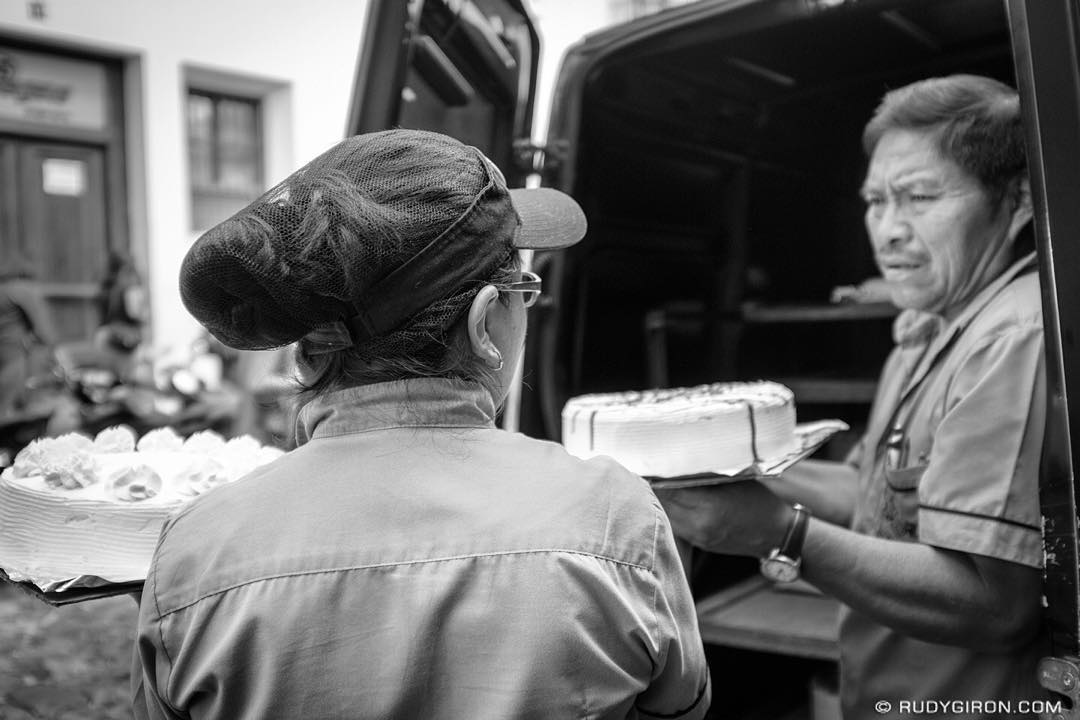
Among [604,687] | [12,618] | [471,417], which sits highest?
[471,417]

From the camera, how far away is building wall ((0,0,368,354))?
27.6 feet

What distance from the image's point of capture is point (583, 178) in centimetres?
267

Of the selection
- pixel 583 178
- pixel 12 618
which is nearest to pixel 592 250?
pixel 583 178

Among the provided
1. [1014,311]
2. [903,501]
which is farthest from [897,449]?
Result: [1014,311]

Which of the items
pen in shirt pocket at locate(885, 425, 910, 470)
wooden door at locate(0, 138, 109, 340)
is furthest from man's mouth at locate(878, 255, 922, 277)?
wooden door at locate(0, 138, 109, 340)

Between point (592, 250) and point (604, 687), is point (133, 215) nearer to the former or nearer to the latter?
point (592, 250)

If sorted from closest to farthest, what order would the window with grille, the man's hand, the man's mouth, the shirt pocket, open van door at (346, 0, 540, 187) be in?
the man's hand → the shirt pocket → the man's mouth → open van door at (346, 0, 540, 187) → the window with grille

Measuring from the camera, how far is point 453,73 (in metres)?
2.37

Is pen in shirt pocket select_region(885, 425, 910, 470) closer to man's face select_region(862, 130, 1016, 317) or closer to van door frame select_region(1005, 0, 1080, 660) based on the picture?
man's face select_region(862, 130, 1016, 317)

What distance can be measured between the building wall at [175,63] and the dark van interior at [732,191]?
6619 mm

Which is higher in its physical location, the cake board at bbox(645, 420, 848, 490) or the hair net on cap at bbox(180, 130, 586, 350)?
the hair net on cap at bbox(180, 130, 586, 350)

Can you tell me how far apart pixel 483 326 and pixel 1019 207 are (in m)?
1.22

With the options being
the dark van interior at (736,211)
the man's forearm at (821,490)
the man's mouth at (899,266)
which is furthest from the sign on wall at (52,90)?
the man's mouth at (899,266)

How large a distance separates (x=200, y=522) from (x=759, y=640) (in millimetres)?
1652
